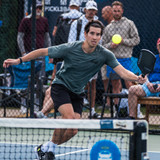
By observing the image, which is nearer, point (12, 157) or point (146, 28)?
point (12, 157)

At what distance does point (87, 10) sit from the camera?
26.0 ft

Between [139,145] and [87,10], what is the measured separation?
4934 mm

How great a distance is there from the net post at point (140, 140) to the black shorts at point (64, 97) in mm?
2020

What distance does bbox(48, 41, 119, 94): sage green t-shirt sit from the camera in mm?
5324

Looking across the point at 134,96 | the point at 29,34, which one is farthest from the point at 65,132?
the point at 29,34

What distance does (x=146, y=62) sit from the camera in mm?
4953

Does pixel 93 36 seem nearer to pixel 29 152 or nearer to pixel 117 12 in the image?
pixel 29 152

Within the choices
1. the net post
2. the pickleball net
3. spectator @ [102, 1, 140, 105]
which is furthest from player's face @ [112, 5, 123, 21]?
the net post

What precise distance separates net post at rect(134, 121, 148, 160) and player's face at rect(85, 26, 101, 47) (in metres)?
2.06

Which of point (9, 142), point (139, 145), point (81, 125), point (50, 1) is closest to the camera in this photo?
point (139, 145)

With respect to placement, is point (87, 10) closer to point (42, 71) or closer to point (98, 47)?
point (42, 71)

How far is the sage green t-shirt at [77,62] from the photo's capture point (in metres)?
5.32

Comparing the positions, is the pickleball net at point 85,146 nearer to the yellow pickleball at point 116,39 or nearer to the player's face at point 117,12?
the yellow pickleball at point 116,39

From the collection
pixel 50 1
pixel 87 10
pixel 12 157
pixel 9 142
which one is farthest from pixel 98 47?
pixel 50 1
